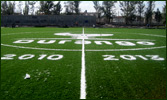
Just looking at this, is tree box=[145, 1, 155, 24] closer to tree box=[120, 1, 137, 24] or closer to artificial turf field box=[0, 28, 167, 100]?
tree box=[120, 1, 137, 24]

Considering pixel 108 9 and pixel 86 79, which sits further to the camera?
pixel 108 9

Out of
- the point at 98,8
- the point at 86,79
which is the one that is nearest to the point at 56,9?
the point at 98,8

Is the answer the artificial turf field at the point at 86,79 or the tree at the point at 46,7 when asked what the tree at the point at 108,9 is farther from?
the artificial turf field at the point at 86,79

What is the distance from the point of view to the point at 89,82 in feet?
19.5

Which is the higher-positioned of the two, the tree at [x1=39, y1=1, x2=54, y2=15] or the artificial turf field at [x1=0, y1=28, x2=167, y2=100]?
the tree at [x1=39, y1=1, x2=54, y2=15]

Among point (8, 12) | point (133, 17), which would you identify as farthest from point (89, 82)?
point (8, 12)

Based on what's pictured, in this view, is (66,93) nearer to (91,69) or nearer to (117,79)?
(117,79)

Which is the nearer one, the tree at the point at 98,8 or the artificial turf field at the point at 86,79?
the artificial turf field at the point at 86,79

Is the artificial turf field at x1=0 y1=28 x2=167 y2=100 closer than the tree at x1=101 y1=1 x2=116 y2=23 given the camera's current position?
Yes

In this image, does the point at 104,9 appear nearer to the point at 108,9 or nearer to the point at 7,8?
the point at 108,9

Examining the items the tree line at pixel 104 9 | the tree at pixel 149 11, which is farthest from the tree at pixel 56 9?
the tree at pixel 149 11

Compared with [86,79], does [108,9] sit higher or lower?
higher

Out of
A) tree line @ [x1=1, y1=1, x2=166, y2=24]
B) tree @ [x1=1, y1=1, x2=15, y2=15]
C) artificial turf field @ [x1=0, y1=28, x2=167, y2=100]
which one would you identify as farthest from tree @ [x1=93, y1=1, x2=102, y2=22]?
artificial turf field @ [x1=0, y1=28, x2=167, y2=100]

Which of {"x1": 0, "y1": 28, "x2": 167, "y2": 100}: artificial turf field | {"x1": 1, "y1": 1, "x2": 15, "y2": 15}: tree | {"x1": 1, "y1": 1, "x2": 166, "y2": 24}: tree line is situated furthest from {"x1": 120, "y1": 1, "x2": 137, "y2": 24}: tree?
{"x1": 0, "y1": 28, "x2": 167, "y2": 100}: artificial turf field
